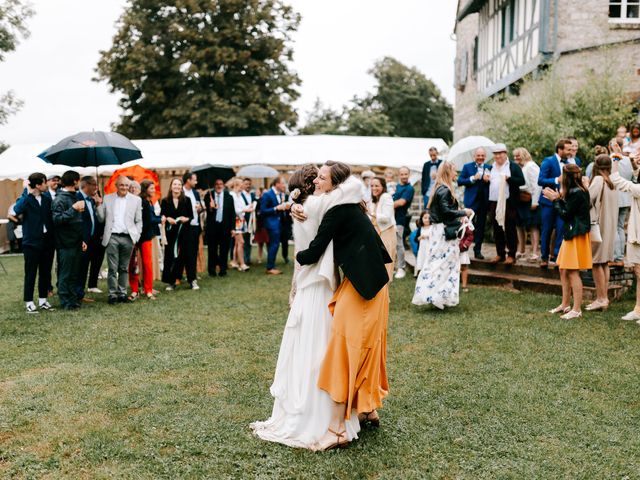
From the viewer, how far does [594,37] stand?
653 inches

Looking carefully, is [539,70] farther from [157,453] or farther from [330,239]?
[157,453]

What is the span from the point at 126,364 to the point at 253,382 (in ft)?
4.83

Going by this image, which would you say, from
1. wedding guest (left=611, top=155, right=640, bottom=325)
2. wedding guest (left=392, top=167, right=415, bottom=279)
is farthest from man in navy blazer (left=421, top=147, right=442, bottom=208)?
wedding guest (left=611, top=155, right=640, bottom=325)

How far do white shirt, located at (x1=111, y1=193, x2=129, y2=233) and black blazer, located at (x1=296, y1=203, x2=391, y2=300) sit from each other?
229 inches

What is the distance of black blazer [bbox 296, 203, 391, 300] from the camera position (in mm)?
4062

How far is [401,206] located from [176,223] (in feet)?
13.7

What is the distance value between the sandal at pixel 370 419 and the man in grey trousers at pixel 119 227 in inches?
233

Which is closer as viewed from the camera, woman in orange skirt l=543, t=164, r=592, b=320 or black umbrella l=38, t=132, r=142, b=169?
woman in orange skirt l=543, t=164, r=592, b=320

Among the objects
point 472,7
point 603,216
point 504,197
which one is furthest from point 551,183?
point 472,7

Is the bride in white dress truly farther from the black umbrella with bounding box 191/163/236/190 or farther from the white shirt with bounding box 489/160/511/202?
the black umbrella with bounding box 191/163/236/190

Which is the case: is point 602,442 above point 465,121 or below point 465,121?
below

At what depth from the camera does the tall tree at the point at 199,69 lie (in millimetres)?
28672

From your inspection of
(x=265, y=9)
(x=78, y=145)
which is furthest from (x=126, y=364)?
(x=265, y=9)

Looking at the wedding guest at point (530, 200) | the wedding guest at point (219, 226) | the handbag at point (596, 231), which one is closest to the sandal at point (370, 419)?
the handbag at point (596, 231)
